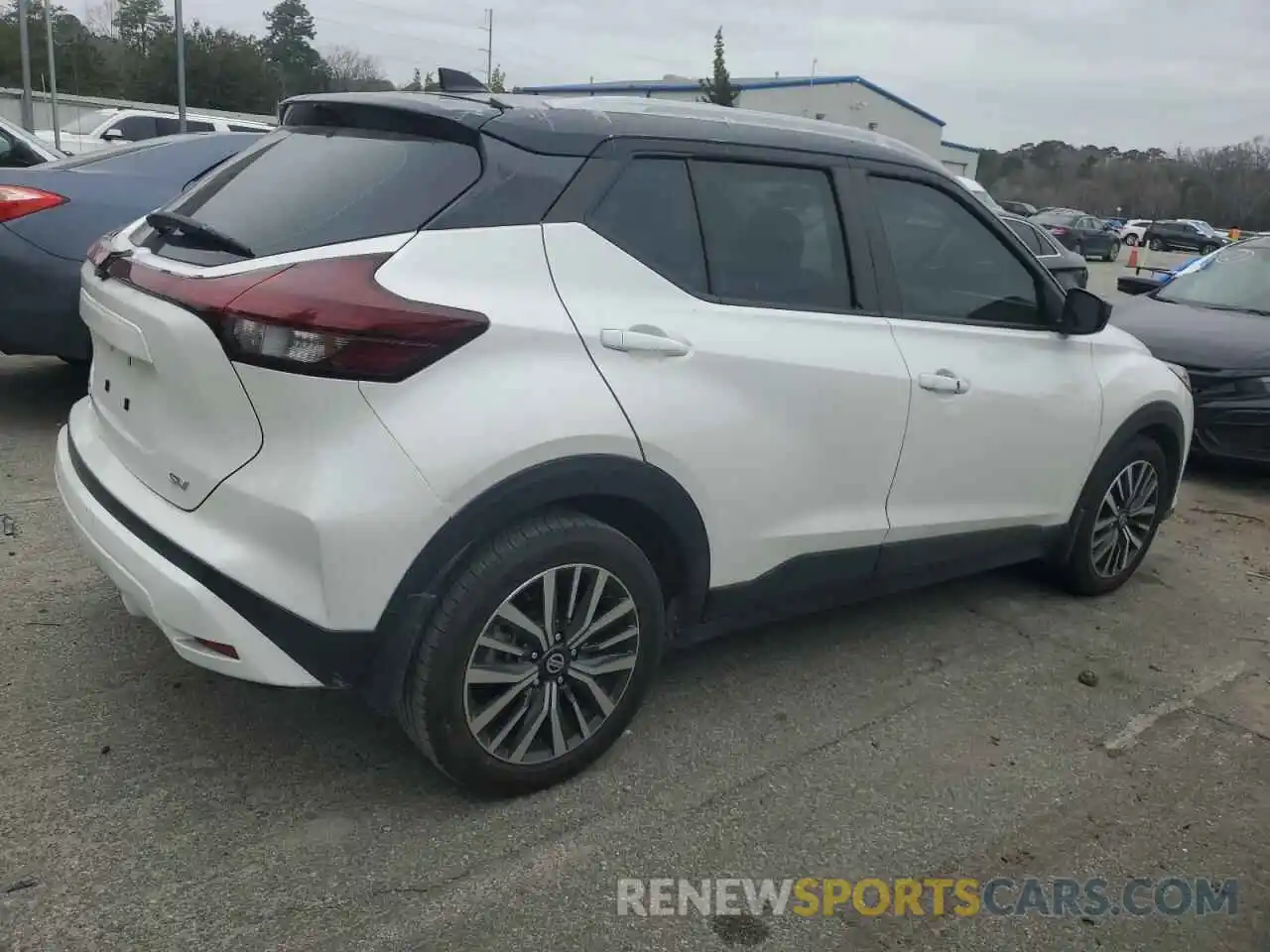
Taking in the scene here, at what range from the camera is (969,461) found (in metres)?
3.73

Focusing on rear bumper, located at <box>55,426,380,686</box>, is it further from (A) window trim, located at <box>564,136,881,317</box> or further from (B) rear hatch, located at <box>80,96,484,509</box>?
(A) window trim, located at <box>564,136,881,317</box>

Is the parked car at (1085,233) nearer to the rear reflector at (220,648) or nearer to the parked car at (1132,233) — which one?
the parked car at (1132,233)

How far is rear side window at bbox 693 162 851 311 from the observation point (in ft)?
10.1

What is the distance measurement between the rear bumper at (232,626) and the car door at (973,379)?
1.89 m

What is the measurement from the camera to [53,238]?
5188 mm

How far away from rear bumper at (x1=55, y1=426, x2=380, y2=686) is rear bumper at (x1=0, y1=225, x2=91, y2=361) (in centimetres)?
304

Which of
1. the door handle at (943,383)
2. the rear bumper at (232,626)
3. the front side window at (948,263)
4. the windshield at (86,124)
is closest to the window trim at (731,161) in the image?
the front side window at (948,263)

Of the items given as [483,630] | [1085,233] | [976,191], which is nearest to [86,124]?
[976,191]

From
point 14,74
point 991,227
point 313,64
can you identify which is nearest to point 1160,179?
point 313,64

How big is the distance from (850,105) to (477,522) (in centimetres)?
5636

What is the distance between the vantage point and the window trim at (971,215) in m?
3.49

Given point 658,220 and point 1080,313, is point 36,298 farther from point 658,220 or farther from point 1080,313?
point 1080,313

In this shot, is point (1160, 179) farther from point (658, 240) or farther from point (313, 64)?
point (658, 240)

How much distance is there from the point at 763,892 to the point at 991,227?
2.51m
